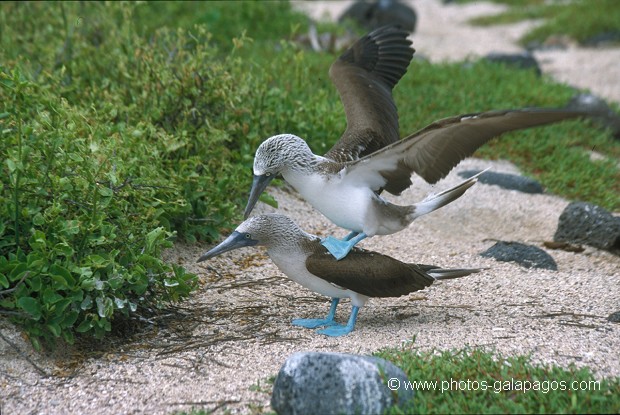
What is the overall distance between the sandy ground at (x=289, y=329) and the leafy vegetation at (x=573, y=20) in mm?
8735

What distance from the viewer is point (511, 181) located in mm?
6969

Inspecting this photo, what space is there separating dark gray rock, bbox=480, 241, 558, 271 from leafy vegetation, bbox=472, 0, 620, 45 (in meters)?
9.22

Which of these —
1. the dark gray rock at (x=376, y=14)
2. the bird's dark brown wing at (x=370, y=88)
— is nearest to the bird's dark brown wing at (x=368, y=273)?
the bird's dark brown wing at (x=370, y=88)

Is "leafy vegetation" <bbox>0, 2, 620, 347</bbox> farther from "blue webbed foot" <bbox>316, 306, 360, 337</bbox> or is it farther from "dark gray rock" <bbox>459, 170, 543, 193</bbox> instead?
"blue webbed foot" <bbox>316, 306, 360, 337</bbox>

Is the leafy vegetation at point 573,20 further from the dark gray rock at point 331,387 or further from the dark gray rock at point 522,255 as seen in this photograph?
the dark gray rock at point 331,387

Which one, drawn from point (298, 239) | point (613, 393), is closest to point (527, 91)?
point (298, 239)

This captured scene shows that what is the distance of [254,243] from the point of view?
435cm

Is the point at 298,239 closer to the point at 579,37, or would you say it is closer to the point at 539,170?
the point at 539,170

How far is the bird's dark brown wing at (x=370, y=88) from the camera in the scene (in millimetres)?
4844

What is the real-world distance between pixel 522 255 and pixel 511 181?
1639 millimetres

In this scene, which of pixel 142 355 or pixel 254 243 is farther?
pixel 254 243

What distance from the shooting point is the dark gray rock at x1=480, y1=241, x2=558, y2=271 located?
5367 millimetres

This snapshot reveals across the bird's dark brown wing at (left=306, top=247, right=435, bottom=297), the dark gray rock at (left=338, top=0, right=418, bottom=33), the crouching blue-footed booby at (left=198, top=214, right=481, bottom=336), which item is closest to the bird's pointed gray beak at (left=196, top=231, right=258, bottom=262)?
the crouching blue-footed booby at (left=198, top=214, right=481, bottom=336)

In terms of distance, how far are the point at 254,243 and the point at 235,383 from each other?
88cm
